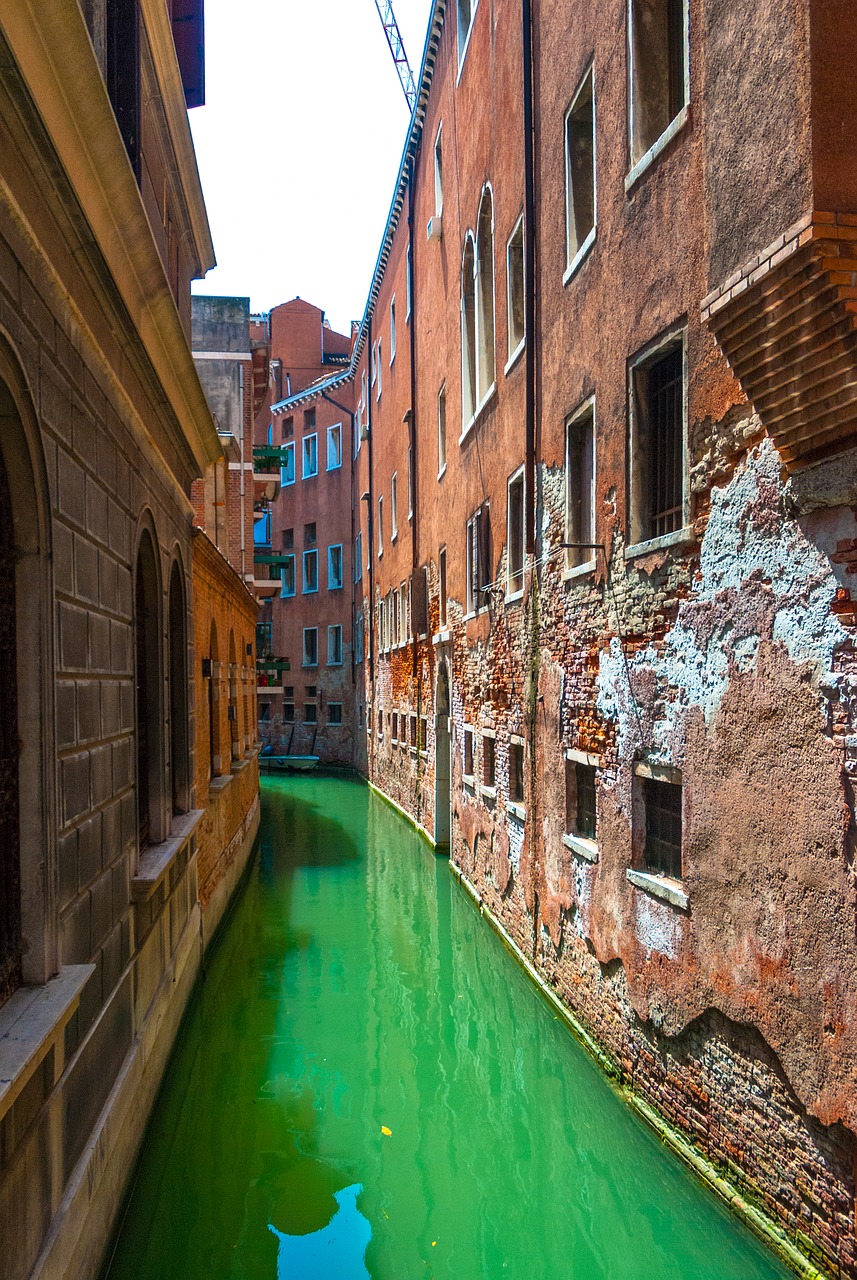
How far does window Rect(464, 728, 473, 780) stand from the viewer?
13.1 metres

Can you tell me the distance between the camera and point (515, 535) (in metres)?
10.6

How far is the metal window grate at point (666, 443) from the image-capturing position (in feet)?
20.2

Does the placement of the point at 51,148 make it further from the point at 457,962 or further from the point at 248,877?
the point at 248,877

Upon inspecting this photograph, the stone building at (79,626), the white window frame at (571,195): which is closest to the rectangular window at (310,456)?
the white window frame at (571,195)

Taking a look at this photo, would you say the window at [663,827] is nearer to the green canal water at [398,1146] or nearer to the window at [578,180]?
the green canal water at [398,1146]

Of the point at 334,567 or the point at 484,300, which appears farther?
the point at 334,567

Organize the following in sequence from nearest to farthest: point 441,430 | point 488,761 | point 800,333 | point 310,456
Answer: point 800,333 < point 488,761 < point 441,430 < point 310,456

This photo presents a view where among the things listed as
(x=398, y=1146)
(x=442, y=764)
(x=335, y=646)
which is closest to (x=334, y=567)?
(x=335, y=646)

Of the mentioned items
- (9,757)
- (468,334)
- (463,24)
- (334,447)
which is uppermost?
(463,24)

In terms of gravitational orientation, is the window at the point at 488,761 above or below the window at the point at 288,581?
below

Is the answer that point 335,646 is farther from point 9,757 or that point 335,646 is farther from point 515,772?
point 9,757

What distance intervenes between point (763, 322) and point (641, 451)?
2130 millimetres

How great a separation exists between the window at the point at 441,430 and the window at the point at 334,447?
19352mm

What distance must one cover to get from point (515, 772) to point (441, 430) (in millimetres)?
7276
